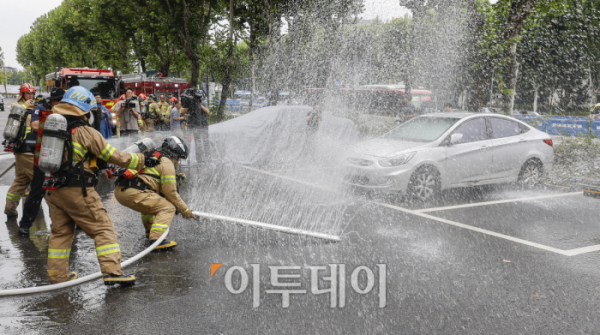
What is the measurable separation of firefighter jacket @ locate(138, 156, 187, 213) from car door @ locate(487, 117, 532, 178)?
5737 millimetres

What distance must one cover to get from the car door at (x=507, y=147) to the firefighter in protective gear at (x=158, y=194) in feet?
18.7

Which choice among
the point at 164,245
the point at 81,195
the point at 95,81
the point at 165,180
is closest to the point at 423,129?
the point at 165,180

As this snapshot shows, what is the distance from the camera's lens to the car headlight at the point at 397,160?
7.62m

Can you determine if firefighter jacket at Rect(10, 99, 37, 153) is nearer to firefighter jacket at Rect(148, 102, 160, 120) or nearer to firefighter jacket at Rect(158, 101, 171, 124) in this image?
firefighter jacket at Rect(158, 101, 171, 124)

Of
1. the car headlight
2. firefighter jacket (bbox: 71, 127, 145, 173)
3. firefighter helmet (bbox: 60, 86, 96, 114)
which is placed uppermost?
firefighter helmet (bbox: 60, 86, 96, 114)

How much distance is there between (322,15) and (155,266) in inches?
618

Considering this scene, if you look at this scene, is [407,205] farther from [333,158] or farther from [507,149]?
[333,158]

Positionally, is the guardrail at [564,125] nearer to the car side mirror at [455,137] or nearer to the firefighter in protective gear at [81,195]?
the car side mirror at [455,137]

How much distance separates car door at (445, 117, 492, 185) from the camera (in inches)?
312

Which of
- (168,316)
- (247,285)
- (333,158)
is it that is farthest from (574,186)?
(168,316)

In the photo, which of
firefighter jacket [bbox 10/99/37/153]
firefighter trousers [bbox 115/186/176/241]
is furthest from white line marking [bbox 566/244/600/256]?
firefighter jacket [bbox 10/99/37/153]

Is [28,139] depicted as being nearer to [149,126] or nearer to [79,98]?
[79,98]

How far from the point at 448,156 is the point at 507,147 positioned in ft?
4.75

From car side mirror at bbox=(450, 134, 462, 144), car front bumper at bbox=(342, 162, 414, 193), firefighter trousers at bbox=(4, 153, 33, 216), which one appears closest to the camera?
firefighter trousers at bbox=(4, 153, 33, 216)
